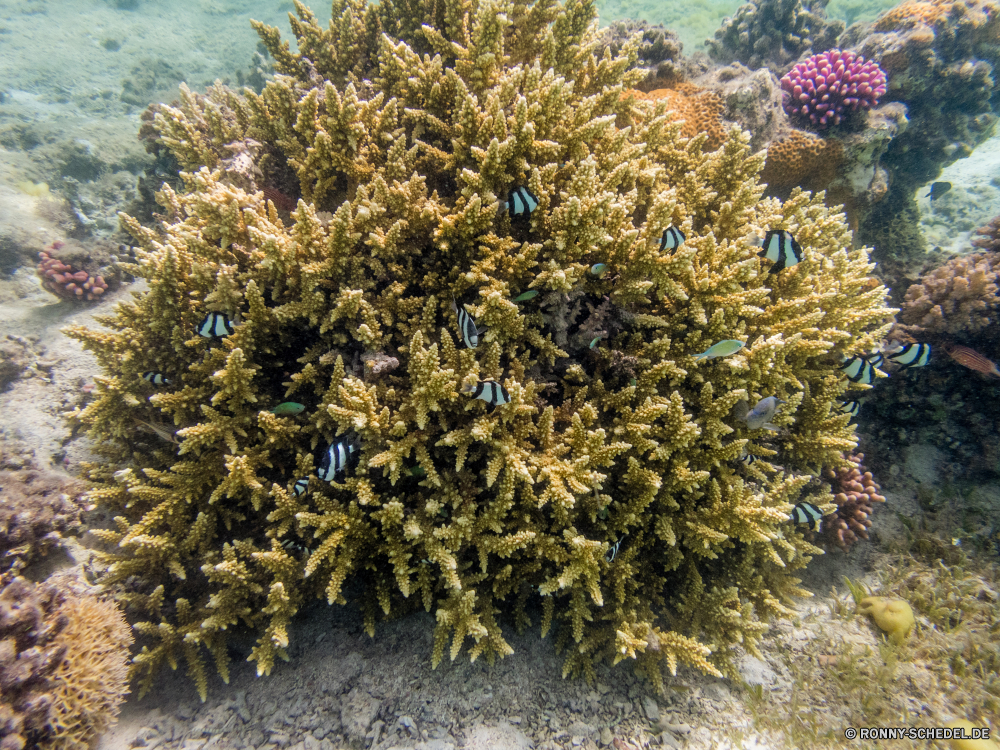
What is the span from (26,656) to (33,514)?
4.57 feet

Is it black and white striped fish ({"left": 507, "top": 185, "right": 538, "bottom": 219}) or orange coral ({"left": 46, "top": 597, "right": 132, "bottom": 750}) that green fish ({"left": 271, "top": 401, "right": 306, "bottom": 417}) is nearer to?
orange coral ({"left": 46, "top": 597, "right": 132, "bottom": 750})

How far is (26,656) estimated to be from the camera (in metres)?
2.73

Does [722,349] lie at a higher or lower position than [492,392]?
higher

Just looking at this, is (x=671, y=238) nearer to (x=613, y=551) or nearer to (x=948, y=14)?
(x=613, y=551)

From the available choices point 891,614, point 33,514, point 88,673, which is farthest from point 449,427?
point 891,614

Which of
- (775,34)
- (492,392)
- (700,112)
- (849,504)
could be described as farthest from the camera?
(775,34)

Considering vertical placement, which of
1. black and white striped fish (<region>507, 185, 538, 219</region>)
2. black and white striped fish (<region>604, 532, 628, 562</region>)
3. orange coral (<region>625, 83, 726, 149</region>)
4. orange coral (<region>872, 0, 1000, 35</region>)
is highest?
orange coral (<region>872, 0, 1000, 35</region>)

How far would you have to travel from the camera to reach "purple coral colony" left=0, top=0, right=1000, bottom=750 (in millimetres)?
2977

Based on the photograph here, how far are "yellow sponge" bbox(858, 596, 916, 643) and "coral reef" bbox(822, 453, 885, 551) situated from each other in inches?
22.6

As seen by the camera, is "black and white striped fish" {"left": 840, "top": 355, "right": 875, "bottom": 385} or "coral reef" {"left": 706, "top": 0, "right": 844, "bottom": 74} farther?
"coral reef" {"left": 706, "top": 0, "right": 844, "bottom": 74}

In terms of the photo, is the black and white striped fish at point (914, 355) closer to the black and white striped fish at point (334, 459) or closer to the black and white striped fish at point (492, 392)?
the black and white striped fish at point (492, 392)

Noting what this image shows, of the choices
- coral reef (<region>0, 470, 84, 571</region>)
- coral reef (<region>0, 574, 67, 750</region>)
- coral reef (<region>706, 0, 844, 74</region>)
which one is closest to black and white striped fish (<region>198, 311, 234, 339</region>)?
coral reef (<region>0, 574, 67, 750</region>)

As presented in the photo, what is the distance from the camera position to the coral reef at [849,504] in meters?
4.46

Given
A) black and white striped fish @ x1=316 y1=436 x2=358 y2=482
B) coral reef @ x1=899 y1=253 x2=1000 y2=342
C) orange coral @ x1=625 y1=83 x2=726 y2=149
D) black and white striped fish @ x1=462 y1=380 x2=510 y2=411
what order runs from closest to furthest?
black and white striped fish @ x1=462 y1=380 x2=510 y2=411 → black and white striped fish @ x1=316 y1=436 x2=358 y2=482 → coral reef @ x1=899 y1=253 x2=1000 y2=342 → orange coral @ x1=625 y1=83 x2=726 y2=149
